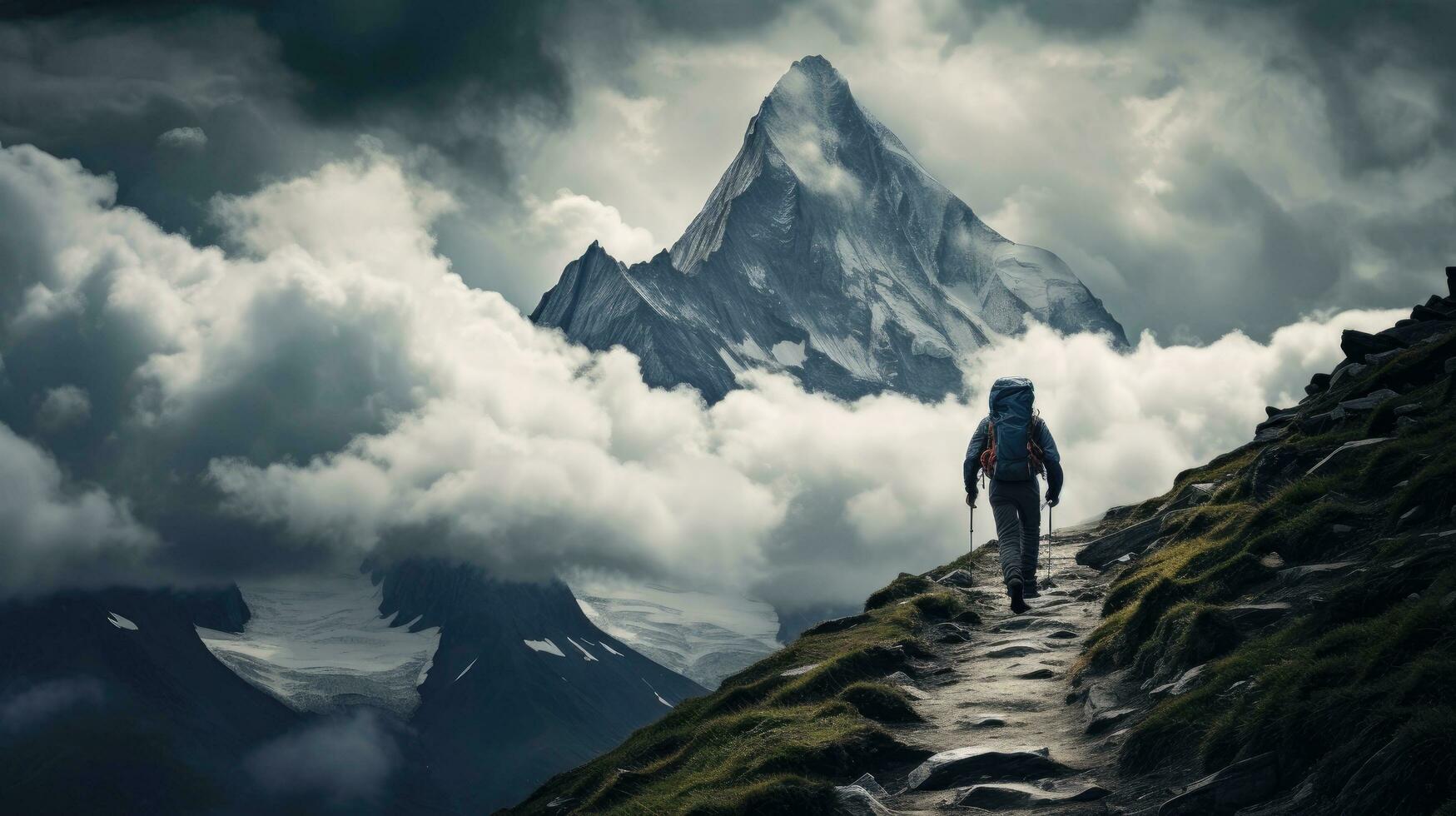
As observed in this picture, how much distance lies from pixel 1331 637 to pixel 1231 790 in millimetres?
2800

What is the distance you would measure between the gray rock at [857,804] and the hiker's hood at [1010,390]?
12.1 metres

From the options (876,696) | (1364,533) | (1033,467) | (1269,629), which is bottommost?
(876,696)

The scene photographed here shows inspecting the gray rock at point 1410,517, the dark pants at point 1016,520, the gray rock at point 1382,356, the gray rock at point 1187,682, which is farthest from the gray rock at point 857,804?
the gray rock at point 1382,356

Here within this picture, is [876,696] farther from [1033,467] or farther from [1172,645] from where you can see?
[1033,467]

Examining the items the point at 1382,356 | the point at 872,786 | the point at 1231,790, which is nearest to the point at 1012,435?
the point at 872,786

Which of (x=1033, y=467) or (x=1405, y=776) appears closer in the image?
(x=1405, y=776)

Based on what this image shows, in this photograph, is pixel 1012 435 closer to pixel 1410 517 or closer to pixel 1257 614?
pixel 1257 614

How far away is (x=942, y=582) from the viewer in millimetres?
35219

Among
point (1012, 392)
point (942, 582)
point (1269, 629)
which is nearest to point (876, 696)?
point (1269, 629)

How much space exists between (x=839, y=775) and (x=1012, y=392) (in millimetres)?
11272

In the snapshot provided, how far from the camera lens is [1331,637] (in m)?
14.2

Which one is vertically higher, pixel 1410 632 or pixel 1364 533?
pixel 1364 533

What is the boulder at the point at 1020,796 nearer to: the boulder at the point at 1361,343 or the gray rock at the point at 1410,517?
the gray rock at the point at 1410,517

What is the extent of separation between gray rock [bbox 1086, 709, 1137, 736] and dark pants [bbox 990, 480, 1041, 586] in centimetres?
840
